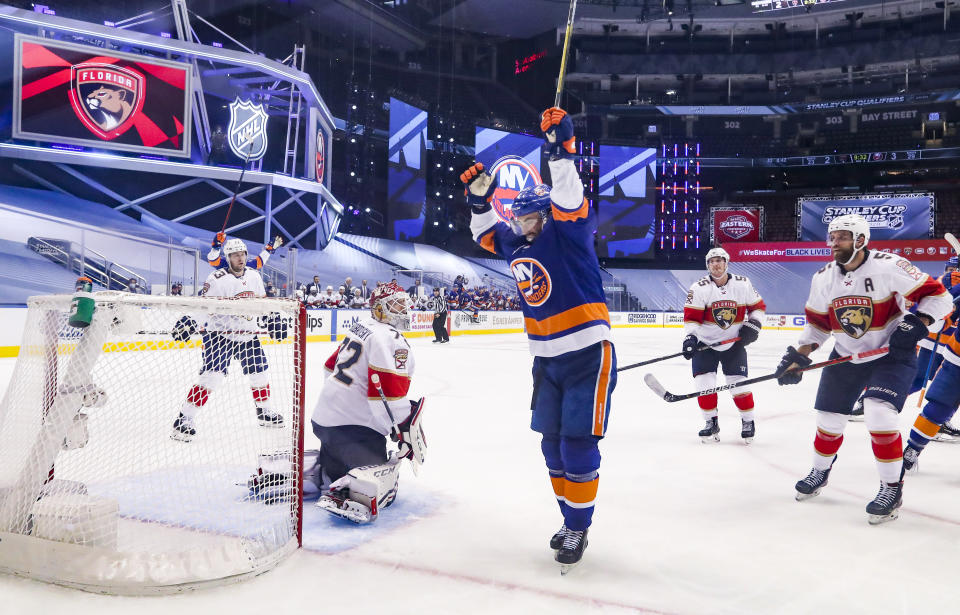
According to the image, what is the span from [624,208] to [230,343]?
24.8 meters

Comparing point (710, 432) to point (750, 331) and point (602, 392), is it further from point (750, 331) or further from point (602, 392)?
point (602, 392)

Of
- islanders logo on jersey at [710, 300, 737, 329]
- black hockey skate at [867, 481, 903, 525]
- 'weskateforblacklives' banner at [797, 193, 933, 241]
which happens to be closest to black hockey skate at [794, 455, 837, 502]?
black hockey skate at [867, 481, 903, 525]

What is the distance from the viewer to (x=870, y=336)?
10.8ft

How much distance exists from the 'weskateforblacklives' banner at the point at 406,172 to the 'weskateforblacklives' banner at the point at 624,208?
7638 mm

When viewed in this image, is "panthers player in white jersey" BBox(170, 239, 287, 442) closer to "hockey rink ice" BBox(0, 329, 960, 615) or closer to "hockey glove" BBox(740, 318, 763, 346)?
"hockey rink ice" BBox(0, 329, 960, 615)

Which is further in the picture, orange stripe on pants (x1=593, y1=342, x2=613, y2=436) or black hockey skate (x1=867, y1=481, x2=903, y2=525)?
black hockey skate (x1=867, y1=481, x2=903, y2=525)

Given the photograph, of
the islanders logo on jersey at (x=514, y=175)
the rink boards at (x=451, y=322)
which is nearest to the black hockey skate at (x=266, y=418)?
the rink boards at (x=451, y=322)

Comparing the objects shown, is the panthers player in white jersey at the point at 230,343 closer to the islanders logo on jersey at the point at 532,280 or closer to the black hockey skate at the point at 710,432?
the islanders logo on jersey at the point at 532,280

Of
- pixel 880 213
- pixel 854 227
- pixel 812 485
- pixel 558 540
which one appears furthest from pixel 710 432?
pixel 880 213

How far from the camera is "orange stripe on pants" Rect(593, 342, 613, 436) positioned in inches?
99.0

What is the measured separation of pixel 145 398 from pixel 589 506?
2.19m

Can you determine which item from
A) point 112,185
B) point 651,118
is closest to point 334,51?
point 112,185

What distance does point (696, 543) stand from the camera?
2.77 metres

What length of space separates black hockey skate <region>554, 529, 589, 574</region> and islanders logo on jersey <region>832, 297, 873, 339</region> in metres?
1.78
